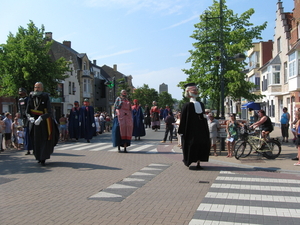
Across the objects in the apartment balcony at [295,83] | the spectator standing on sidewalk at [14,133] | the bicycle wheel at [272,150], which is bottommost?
the bicycle wheel at [272,150]

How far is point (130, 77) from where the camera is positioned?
341 feet

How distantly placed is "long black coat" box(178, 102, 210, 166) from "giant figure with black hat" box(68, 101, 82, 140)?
10.1 metres

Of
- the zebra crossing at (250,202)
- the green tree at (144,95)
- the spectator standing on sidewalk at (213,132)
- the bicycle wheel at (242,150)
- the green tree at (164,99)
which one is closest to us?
the zebra crossing at (250,202)

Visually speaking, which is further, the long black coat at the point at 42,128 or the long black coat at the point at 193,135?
the long black coat at the point at 42,128

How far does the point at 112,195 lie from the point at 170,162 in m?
4.40

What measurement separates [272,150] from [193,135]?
3.64 metres

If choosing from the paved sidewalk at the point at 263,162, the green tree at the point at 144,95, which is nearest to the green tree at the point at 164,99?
the green tree at the point at 144,95

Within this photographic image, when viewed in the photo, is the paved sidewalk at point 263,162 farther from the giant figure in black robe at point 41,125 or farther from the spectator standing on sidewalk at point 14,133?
the spectator standing on sidewalk at point 14,133

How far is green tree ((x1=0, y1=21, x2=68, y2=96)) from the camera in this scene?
21594 millimetres

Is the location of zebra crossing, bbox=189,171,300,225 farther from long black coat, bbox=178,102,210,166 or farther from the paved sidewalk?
the paved sidewalk

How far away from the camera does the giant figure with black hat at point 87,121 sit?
17.2 metres

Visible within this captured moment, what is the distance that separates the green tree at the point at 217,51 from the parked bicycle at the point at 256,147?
18.9 feet

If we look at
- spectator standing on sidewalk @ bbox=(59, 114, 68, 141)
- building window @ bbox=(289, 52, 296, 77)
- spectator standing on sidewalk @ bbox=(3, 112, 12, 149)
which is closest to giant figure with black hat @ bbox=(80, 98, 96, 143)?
spectator standing on sidewalk @ bbox=(59, 114, 68, 141)

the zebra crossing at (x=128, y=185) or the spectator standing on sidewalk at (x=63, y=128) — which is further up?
the spectator standing on sidewalk at (x=63, y=128)
